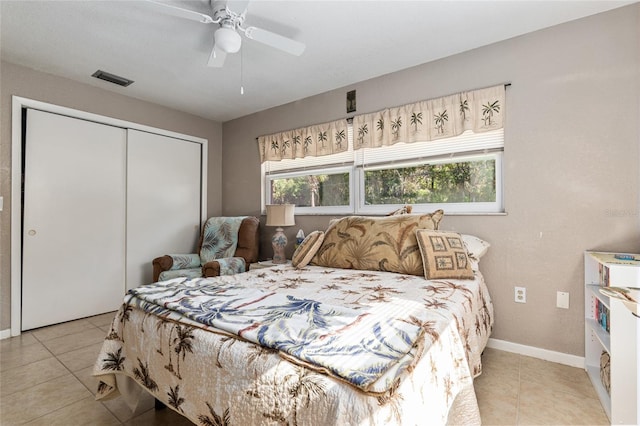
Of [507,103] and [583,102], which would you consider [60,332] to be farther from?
[583,102]

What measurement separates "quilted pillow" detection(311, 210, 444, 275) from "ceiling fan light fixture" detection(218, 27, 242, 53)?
149cm

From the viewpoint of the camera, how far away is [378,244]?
2178 millimetres

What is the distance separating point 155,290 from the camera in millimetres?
1534

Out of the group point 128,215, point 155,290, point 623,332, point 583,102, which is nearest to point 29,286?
point 128,215

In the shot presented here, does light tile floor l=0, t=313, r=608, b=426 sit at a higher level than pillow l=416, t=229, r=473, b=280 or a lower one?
lower

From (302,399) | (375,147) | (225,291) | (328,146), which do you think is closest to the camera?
(302,399)

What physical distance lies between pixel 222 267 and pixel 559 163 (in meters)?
2.82

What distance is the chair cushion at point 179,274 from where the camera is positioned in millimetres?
3062

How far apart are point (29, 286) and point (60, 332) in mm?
524

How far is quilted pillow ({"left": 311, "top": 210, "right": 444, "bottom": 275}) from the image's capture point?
6.77 feet

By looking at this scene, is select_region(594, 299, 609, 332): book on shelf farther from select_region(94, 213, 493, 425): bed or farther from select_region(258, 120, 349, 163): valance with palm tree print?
select_region(258, 120, 349, 163): valance with palm tree print

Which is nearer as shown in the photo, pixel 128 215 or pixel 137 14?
pixel 137 14

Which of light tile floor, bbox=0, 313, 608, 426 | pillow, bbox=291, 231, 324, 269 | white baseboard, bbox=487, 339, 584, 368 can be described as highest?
pillow, bbox=291, 231, 324, 269

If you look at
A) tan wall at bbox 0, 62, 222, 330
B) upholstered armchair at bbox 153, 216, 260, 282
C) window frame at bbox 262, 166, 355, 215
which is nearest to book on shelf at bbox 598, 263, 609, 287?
window frame at bbox 262, 166, 355, 215
